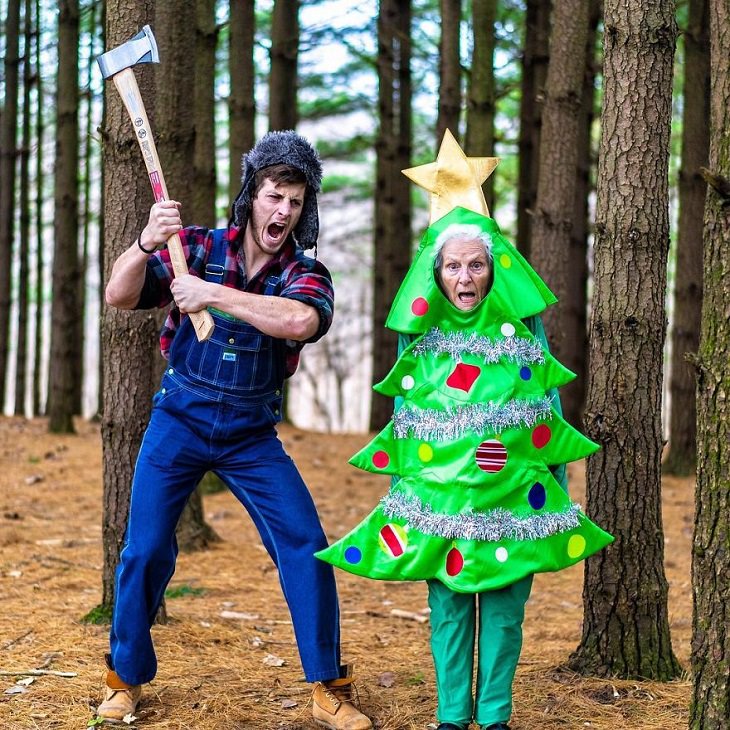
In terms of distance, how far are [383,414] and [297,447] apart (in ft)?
Answer: 7.14

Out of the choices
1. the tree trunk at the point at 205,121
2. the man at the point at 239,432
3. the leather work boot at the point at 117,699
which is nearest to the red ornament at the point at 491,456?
the man at the point at 239,432

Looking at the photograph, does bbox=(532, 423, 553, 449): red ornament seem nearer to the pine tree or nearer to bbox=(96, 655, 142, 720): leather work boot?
the pine tree

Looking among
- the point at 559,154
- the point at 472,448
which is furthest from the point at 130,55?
the point at 559,154

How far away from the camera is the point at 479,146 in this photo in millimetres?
8336

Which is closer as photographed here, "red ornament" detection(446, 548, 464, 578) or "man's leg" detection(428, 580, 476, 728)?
"red ornament" detection(446, 548, 464, 578)

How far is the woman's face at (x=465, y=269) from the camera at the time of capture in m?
Answer: 3.53

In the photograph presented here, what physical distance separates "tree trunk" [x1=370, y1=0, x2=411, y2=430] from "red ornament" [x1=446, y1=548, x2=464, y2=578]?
9064 millimetres

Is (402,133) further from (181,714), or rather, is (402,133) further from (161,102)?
(181,714)

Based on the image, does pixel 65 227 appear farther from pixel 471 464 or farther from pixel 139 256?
pixel 471 464

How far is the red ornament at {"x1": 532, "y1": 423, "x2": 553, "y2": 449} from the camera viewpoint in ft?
11.5

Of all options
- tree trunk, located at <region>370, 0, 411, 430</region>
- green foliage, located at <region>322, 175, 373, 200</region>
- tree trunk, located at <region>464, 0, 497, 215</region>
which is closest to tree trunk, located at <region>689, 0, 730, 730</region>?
tree trunk, located at <region>464, 0, 497, 215</region>

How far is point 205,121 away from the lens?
867 cm

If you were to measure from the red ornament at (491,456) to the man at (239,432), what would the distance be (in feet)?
2.56

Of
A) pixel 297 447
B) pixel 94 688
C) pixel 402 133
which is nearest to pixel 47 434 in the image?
pixel 297 447
